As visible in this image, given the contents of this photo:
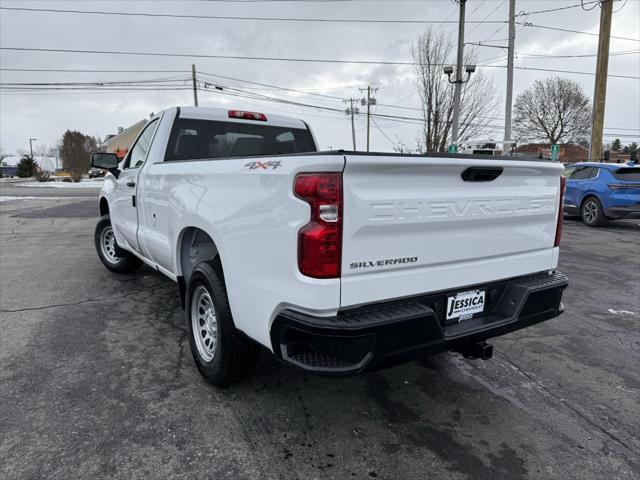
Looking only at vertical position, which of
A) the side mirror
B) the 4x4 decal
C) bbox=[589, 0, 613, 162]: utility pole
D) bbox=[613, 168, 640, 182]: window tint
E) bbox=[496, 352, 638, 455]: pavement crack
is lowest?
bbox=[496, 352, 638, 455]: pavement crack

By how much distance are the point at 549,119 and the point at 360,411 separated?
192 feet

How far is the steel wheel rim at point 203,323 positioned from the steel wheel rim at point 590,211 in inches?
448

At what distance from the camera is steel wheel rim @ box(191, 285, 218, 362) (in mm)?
3129

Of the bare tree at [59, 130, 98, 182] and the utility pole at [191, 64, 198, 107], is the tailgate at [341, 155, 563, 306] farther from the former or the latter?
the bare tree at [59, 130, 98, 182]

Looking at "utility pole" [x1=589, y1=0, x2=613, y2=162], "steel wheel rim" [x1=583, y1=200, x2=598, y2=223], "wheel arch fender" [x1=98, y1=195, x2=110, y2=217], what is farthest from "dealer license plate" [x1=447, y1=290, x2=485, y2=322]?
"utility pole" [x1=589, y1=0, x2=613, y2=162]

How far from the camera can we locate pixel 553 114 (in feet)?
172

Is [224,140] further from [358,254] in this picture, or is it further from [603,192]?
[603,192]

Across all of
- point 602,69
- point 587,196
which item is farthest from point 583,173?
point 602,69

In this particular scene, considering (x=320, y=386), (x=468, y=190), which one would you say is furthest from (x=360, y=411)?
(x=468, y=190)

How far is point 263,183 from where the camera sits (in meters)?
2.30

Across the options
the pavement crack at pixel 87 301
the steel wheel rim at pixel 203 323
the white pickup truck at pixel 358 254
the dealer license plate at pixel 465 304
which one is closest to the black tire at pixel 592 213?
the white pickup truck at pixel 358 254

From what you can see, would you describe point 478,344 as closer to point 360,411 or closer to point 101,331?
point 360,411

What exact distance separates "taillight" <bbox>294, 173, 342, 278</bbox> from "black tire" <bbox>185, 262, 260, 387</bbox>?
88cm

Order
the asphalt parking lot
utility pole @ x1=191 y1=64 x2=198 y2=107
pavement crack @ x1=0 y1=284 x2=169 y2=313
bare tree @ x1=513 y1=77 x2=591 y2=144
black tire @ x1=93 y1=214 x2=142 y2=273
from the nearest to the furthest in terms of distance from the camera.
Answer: the asphalt parking lot → pavement crack @ x1=0 y1=284 x2=169 y2=313 → black tire @ x1=93 y1=214 x2=142 y2=273 → utility pole @ x1=191 y1=64 x2=198 y2=107 → bare tree @ x1=513 y1=77 x2=591 y2=144
